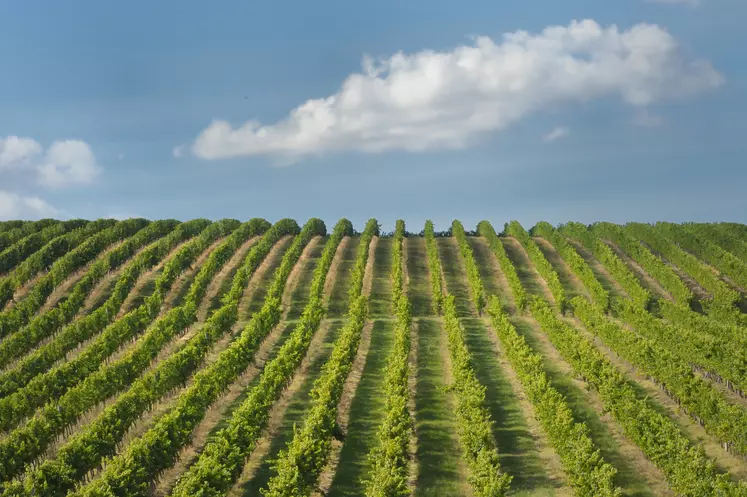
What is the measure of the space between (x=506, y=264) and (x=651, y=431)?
50.0 m

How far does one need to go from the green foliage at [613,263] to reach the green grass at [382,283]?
88.2 ft

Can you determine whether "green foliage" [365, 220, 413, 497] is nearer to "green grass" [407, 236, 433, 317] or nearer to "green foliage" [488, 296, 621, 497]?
"green foliage" [488, 296, 621, 497]

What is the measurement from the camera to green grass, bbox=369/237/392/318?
243ft

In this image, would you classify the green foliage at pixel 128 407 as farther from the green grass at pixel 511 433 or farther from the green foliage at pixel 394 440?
the green grass at pixel 511 433

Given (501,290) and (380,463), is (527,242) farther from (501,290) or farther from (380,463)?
(380,463)

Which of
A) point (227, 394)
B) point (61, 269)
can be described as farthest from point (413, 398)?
point (61, 269)

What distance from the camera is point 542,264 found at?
282 ft

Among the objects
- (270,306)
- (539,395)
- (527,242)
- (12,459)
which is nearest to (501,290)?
(527,242)

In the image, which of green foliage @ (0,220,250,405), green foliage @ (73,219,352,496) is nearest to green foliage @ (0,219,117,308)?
green foliage @ (0,220,250,405)

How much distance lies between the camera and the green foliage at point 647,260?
72750mm

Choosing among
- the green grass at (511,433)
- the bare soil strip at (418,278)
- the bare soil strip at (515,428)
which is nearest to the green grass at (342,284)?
the bare soil strip at (418,278)

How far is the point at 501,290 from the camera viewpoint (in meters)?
81.1

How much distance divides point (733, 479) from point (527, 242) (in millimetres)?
64936

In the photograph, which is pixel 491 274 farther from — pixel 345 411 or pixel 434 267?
pixel 345 411
